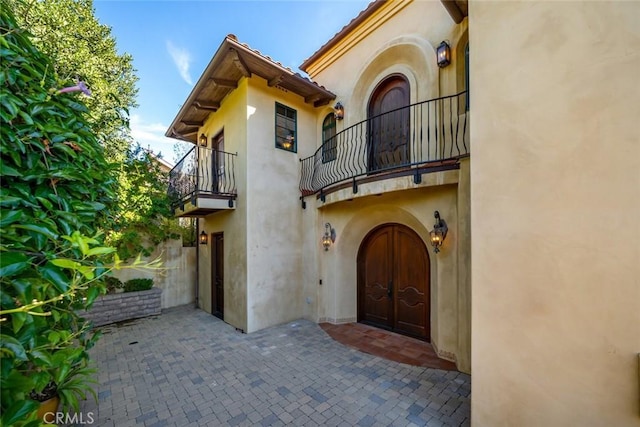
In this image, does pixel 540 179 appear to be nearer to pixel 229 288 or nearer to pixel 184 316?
pixel 229 288

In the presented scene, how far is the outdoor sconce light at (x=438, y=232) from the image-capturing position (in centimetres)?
490

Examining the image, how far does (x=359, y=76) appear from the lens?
705 centimetres

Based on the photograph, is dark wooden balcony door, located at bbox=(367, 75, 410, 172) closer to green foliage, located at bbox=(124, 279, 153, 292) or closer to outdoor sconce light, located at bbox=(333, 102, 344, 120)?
outdoor sconce light, located at bbox=(333, 102, 344, 120)

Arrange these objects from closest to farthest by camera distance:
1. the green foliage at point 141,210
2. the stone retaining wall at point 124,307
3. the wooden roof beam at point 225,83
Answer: the wooden roof beam at point 225,83 < the stone retaining wall at point 124,307 < the green foliage at point 141,210

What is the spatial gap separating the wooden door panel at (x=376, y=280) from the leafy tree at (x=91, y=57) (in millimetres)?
6433

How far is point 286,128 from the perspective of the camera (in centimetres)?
764

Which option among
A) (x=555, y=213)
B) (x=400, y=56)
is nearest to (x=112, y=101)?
(x=400, y=56)

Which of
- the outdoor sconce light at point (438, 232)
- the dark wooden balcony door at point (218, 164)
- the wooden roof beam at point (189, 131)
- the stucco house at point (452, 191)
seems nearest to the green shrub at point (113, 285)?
the stucco house at point (452, 191)

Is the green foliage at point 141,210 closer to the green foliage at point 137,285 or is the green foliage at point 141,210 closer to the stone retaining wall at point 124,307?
the green foliage at point 137,285

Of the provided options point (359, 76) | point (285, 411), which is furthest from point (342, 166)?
point (285, 411)

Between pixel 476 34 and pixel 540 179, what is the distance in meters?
1.88

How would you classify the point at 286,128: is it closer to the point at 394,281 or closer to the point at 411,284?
the point at 394,281

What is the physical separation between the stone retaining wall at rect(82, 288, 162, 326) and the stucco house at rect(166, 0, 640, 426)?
1.48m

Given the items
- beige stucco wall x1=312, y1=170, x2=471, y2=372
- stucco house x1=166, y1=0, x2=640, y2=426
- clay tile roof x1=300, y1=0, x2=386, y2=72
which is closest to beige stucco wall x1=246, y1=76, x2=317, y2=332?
stucco house x1=166, y1=0, x2=640, y2=426
